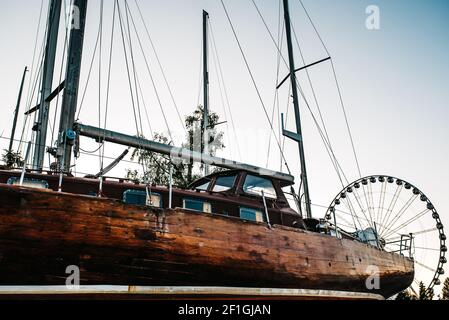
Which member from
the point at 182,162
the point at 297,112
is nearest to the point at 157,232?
the point at 297,112

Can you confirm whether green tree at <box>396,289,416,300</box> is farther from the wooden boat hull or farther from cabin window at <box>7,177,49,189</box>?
cabin window at <box>7,177,49,189</box>

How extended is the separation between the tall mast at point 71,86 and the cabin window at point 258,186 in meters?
4.57

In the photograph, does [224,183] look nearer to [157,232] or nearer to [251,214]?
[251,214]

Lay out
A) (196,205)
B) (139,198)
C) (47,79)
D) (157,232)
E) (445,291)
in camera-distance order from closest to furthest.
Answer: (157,232), (139,198), (196,205), (47,79), (445,291)

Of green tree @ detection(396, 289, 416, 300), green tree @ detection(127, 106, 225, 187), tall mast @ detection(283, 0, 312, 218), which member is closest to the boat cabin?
tall mast @ detection(283, 0, 312, 218)

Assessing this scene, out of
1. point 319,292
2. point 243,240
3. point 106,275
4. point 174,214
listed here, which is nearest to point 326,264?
point 319,292

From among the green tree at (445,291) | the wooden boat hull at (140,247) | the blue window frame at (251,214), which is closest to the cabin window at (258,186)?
the blue window frame at (251,214)

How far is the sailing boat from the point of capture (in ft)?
16.5

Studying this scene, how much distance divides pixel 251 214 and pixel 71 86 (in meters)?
5.53

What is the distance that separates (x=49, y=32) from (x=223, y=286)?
11108 millimetres

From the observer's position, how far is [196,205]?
7543mm

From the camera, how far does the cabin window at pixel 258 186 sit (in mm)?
8859
